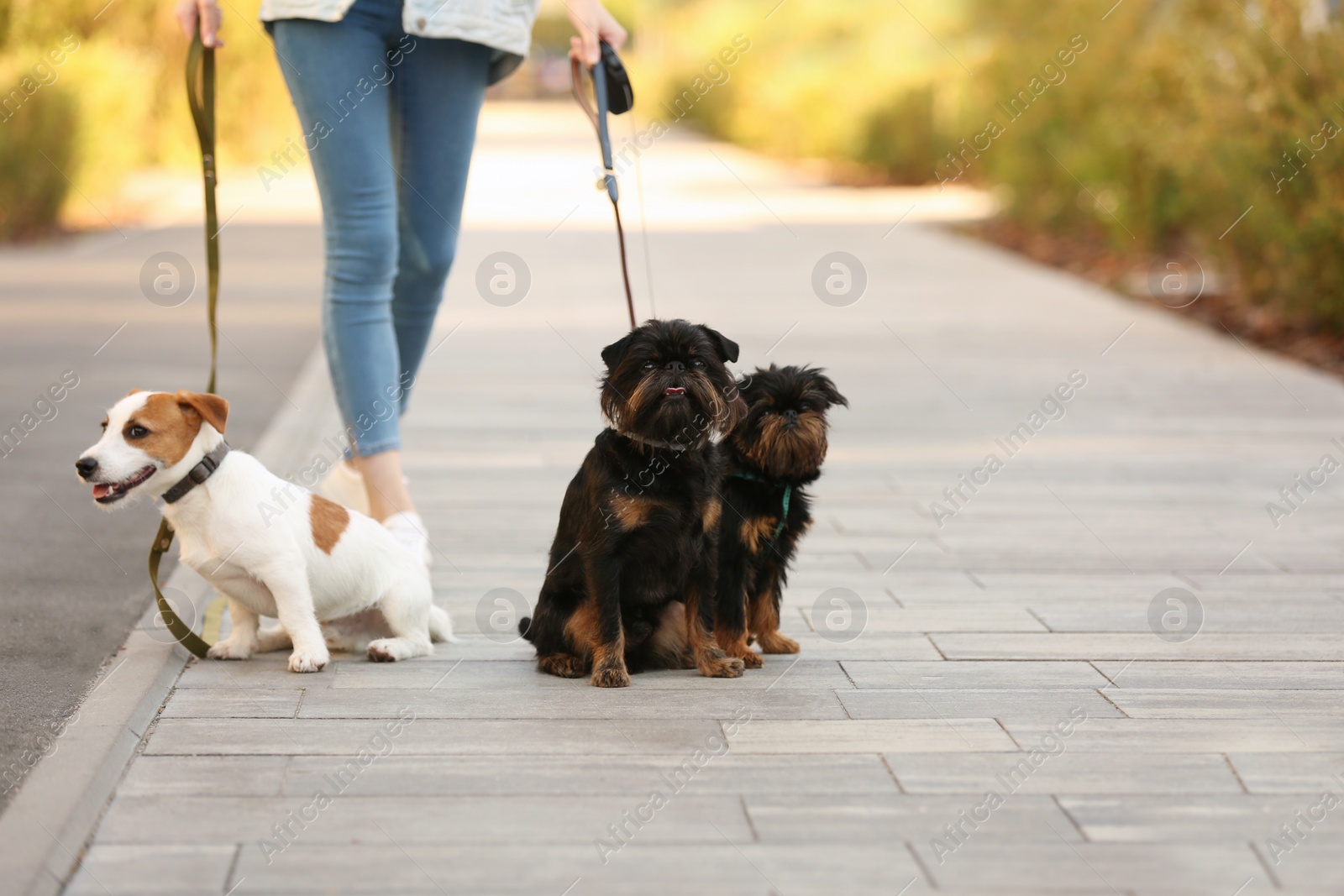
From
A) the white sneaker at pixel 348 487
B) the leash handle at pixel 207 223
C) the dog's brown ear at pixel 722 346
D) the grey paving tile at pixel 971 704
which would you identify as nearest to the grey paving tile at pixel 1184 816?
the grey paving tile at pixel 971 704

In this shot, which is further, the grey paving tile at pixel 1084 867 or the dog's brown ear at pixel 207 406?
the dog's brown ear at pixel 207 406

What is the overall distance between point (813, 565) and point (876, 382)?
12.7 ft

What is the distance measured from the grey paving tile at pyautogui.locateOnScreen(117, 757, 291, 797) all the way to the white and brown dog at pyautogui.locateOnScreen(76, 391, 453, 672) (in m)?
0.61

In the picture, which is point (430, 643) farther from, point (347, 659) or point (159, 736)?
point (159, 736)

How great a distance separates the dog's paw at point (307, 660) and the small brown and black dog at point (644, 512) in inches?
22.0

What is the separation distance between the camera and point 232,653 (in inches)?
152

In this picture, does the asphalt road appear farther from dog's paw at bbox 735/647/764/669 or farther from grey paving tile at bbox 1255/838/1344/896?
grey paving tile at bbox 1255/838/1344/896

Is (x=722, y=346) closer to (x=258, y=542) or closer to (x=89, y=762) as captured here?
(x=258, y=542)

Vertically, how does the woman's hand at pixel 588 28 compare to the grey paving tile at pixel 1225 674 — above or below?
above

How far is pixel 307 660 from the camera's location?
372 centimetres

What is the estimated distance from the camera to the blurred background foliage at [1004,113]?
32.9 ft

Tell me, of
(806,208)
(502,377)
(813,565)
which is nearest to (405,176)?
(813,565)

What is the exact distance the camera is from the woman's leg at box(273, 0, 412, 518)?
427cm

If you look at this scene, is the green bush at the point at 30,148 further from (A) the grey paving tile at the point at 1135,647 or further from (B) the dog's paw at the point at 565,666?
(A) the grey paving tile at the point at 1135,647
